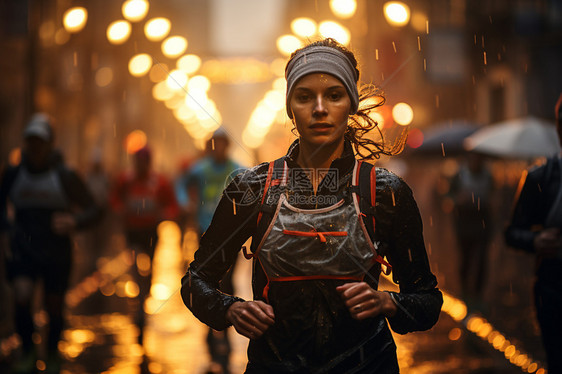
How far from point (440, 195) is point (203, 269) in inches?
390

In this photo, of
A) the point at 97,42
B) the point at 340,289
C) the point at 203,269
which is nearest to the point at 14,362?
the point at 203,269

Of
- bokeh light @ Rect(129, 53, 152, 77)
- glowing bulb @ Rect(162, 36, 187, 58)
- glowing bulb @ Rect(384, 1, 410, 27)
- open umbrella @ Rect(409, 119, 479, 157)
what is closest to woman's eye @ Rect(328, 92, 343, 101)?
glowing bulb @ Rect(384, 1, 410, 27)

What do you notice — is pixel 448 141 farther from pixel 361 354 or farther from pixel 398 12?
pixel 361 354

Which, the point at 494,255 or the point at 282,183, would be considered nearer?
the point at 282,183

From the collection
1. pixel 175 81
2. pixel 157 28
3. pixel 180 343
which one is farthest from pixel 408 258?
pixel 157 28

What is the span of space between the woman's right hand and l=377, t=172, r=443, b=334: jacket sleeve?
437mm

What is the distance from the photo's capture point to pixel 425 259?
2820 mm

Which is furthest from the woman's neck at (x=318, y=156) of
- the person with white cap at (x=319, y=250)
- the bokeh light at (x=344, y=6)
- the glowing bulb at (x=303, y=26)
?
the glowing bulb at (x=303, y=26)

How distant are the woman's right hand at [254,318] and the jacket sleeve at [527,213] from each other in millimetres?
2280

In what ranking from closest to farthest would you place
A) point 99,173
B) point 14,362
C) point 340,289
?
point 340,289, point 14,362, point 99,173

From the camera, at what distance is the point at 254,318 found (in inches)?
104

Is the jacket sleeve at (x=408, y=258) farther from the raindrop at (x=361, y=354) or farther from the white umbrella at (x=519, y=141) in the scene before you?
the white umbrella at (x=519, y=141)

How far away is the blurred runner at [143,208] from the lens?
29.0ft

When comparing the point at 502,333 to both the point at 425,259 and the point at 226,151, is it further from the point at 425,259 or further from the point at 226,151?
the point at 425,259
